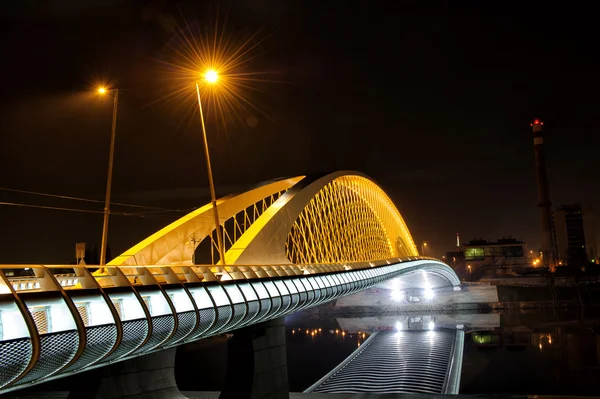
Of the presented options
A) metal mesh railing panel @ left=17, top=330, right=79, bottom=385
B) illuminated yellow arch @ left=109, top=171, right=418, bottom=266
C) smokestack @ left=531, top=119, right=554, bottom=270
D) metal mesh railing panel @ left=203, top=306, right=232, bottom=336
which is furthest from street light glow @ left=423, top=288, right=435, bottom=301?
metal mesh railing panel @ left=17, top=330, right=79, bottom=385

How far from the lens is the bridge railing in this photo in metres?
7.51

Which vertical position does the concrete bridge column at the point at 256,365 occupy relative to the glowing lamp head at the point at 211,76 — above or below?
below

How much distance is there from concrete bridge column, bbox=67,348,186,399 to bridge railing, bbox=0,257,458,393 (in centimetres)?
277

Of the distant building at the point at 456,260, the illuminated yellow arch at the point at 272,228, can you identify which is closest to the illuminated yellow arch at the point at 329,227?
the illuminated yellow arch at the point at 272,228

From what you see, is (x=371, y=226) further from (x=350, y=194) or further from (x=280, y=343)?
(x=280, y=343)

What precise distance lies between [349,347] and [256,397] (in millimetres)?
38562

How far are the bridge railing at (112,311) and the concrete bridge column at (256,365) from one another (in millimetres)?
2710

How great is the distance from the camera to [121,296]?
33.2 feet

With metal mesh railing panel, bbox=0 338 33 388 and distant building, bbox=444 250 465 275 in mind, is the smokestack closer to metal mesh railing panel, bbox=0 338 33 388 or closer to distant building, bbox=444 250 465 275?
distant building, bbox=444 250 465 275

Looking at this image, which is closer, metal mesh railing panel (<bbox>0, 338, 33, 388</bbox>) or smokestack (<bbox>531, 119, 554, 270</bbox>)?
metal mesh railing panel (<bbox>0, 338, 33, 388</bbox>)

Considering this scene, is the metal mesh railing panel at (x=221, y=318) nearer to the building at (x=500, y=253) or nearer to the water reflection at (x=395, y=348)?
the water reflection at (x=395, y=348)

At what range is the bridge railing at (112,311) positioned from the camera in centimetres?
751

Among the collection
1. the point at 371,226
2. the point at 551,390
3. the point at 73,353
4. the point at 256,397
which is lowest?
the point at 551,390

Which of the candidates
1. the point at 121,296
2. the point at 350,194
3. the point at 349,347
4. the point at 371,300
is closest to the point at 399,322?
the point at 371,300
